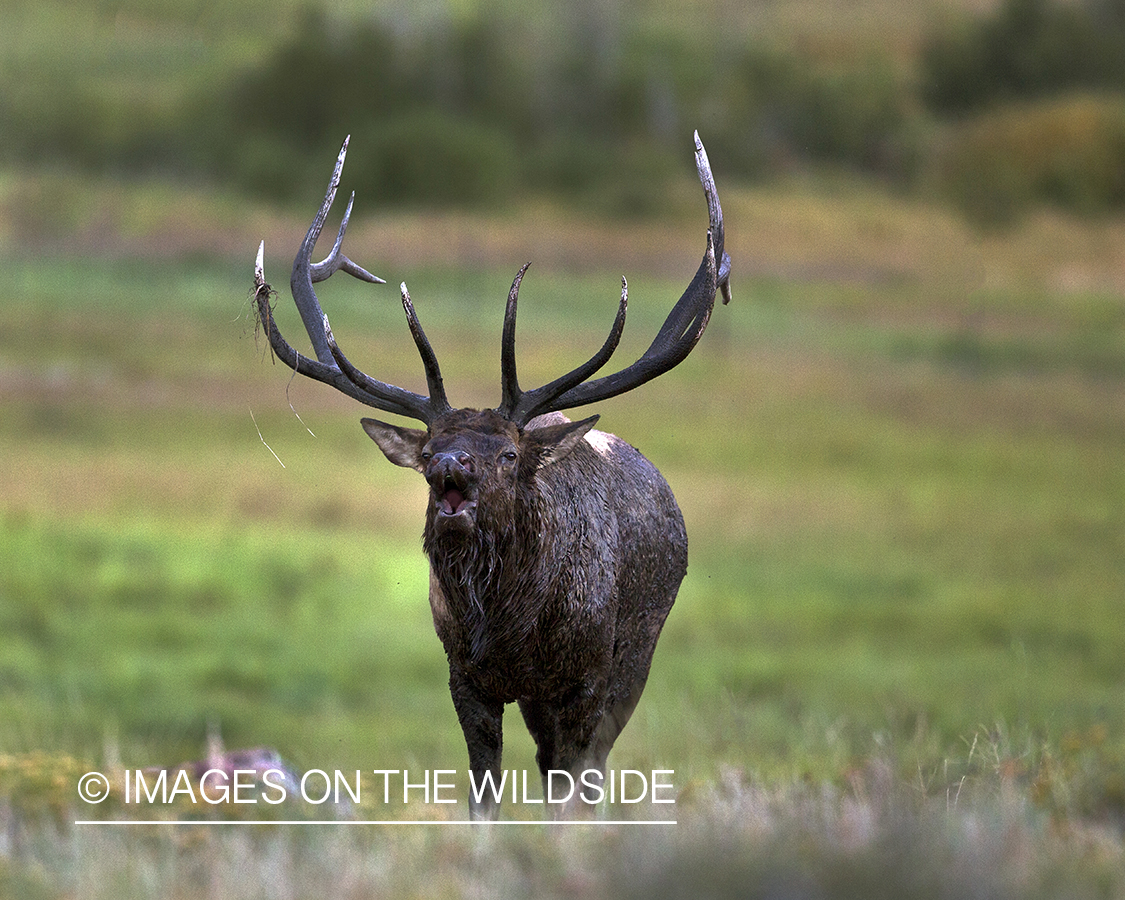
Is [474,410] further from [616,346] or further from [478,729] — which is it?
[478,729]

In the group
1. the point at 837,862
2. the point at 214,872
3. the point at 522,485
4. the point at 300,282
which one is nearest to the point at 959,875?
the point at 837,862

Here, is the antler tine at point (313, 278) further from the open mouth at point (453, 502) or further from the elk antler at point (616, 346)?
the open mouth at point (453, 502)

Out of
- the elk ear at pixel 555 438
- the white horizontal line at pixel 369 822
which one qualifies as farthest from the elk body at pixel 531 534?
the white horizontal line at pixel 369 822

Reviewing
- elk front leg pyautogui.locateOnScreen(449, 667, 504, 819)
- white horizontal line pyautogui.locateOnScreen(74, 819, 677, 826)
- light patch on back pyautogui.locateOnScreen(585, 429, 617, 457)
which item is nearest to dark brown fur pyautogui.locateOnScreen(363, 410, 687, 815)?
elk front leg pyautogui.locateOnScreen(449, 667, 504, 819)

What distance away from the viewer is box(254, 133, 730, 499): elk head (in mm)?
6844

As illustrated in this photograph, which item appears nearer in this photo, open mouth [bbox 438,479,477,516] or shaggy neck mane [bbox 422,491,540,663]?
open mouth [bbox 438,479,477,516]

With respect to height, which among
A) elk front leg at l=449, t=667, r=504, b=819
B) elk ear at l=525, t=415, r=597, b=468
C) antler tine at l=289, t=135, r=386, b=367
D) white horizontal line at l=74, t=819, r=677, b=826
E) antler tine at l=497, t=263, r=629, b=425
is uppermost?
antler tine at l=289, t=135, r=386, b=367

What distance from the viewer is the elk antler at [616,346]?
7453mm

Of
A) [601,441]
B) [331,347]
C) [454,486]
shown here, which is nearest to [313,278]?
[331,347]

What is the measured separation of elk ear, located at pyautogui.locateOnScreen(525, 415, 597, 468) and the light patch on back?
3.03 ft

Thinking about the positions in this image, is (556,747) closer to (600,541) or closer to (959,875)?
(600,541)

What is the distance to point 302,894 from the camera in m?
5.29

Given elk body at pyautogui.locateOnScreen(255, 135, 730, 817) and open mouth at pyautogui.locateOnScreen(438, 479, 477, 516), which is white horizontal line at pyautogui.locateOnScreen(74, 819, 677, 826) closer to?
elk body at pyautogui.locateOnScreen(255, 135, 730, 817)

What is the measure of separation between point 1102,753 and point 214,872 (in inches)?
254
